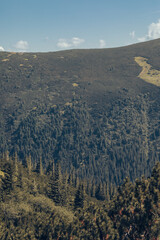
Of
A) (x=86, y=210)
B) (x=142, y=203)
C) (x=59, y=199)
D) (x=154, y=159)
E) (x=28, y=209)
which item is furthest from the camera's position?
(x=154, y=159)

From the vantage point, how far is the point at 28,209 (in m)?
54.7

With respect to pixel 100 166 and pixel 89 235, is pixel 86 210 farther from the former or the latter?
pixel 100 166

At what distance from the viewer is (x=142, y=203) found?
36031 millimetres

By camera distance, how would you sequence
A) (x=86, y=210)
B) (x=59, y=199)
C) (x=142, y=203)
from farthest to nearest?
(x=59, y=199), (x=86, y=210), (x=142, y=203)

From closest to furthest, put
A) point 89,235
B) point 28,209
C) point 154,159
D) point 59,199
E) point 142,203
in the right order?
point 89,235, point 142,203, point 28,209, point 59,199, point 154,159

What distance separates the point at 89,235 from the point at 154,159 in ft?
522

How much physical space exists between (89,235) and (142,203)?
8.01 metres

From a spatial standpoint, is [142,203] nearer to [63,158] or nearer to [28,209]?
[28,209]

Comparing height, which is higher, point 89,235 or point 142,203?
point 142,203

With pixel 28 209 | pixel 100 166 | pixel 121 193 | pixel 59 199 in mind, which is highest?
pixel 121 193

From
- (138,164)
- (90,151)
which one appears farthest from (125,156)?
(90,151)

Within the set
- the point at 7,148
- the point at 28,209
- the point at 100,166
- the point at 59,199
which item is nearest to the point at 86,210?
the point at 28,209

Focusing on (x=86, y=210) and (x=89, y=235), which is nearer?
(x=89, y=235)

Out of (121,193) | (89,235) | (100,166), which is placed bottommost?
(100,166)
